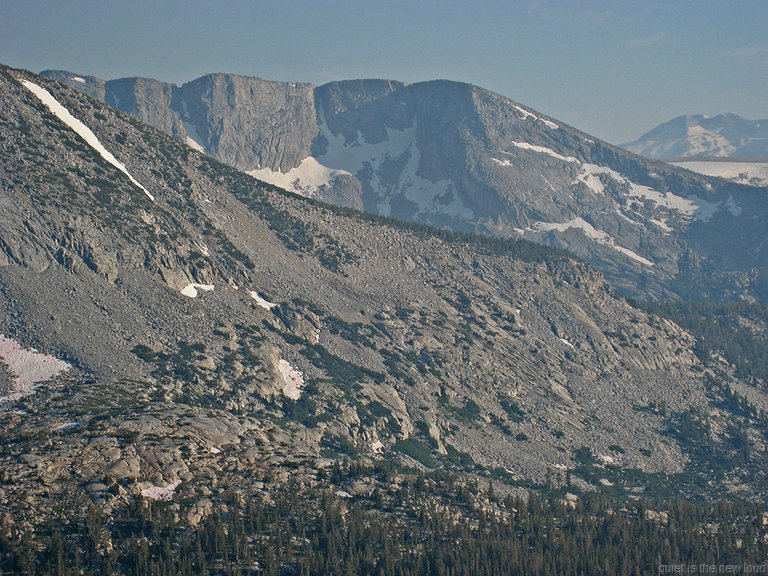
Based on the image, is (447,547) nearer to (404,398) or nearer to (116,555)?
(116,555)

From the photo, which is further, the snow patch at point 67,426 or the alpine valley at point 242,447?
the snow patch at point 67,426

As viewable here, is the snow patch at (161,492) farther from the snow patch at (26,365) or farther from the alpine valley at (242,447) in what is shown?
the snow patch at (26,365)

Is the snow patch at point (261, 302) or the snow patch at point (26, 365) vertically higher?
the snow patch at point (261, 302)

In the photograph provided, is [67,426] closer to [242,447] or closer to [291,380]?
[242,447]

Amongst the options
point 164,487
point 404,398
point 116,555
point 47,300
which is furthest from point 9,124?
point 116,555

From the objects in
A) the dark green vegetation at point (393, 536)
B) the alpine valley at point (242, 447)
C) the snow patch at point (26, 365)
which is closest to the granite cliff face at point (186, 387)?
the alpine valley at point (242, 447)

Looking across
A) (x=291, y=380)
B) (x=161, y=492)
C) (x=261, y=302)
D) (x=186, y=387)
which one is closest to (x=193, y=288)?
(x=261, y=302)

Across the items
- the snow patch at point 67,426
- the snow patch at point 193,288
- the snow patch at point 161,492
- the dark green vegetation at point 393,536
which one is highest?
the snow patch at point 193,288

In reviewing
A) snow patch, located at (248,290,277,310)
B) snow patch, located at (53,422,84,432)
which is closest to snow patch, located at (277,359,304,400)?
snow patch, located at (248,290,277,310)
